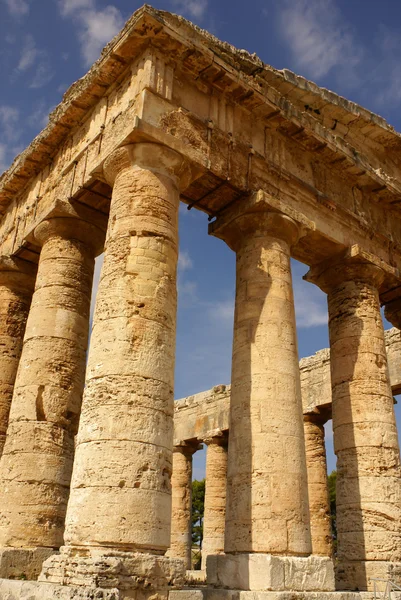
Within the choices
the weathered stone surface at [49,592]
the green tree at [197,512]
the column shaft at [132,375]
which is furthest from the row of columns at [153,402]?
the green tree at [197,512]

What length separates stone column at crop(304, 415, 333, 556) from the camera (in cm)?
1756

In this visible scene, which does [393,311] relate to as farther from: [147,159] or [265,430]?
[147,159]

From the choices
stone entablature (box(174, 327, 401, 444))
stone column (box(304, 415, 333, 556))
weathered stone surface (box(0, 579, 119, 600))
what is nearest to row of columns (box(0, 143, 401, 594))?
weathered stone surface (box(0, 579, 119, 600))

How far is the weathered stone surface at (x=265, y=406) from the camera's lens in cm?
916

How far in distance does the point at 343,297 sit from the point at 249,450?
17.4 feet

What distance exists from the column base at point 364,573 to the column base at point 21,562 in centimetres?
572

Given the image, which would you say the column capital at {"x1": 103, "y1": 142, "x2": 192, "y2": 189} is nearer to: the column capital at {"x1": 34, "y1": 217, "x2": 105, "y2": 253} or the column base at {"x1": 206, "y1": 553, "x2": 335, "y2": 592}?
the column capital at {"x1": 34, "y1": 217, "x2": 105, "y2": 253}

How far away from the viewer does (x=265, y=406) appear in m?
9.87

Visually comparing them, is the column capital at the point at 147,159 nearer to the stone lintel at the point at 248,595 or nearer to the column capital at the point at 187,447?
the stone lintel at the point at 248,595

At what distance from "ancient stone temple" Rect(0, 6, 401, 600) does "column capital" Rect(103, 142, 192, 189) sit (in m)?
0.04

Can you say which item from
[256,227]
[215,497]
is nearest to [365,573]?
[256,227]

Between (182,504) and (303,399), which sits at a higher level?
(303,399)

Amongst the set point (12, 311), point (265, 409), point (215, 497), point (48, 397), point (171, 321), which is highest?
point (12, 311)

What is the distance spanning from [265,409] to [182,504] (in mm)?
15539
